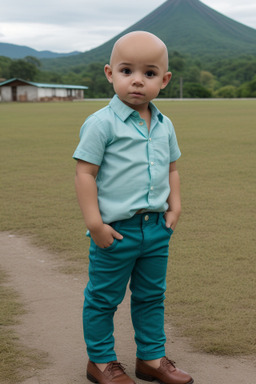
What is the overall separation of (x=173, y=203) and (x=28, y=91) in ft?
194

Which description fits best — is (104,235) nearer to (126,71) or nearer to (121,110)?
(121,110)

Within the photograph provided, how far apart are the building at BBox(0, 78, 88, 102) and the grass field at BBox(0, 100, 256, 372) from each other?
49159 millimetres

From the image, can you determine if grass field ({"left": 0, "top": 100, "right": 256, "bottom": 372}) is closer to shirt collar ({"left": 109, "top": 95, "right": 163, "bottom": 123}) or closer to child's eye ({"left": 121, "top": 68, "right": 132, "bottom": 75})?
shirt collar ({"left": 109, "top": 95, "right": 163, "bottom": 123})

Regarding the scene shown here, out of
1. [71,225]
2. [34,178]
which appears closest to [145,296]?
[71,225]

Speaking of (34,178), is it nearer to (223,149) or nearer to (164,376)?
(223,149)

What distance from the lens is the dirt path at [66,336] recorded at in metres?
2.50

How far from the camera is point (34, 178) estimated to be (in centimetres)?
802

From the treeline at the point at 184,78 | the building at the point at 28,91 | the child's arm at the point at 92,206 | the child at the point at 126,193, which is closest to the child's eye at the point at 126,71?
the child at the point at 126,193

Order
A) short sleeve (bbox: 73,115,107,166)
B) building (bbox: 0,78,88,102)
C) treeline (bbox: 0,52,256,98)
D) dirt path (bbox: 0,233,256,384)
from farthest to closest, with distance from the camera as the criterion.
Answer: treeline (bbox: 0,52,256,98)
building (bbox: 0,78,88,102)
dirt path (bbox: 0,233,256,384)
short sleeve (bbox: 73,115,107,166)

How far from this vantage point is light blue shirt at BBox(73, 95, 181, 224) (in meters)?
2.19

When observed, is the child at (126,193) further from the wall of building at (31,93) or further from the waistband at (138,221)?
the wall of building at (31,93)

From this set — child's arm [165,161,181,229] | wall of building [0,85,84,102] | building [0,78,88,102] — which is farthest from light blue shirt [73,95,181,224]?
wall of building [0,85,84,102]

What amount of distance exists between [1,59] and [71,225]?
327 ft

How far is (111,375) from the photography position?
2.35 metres
